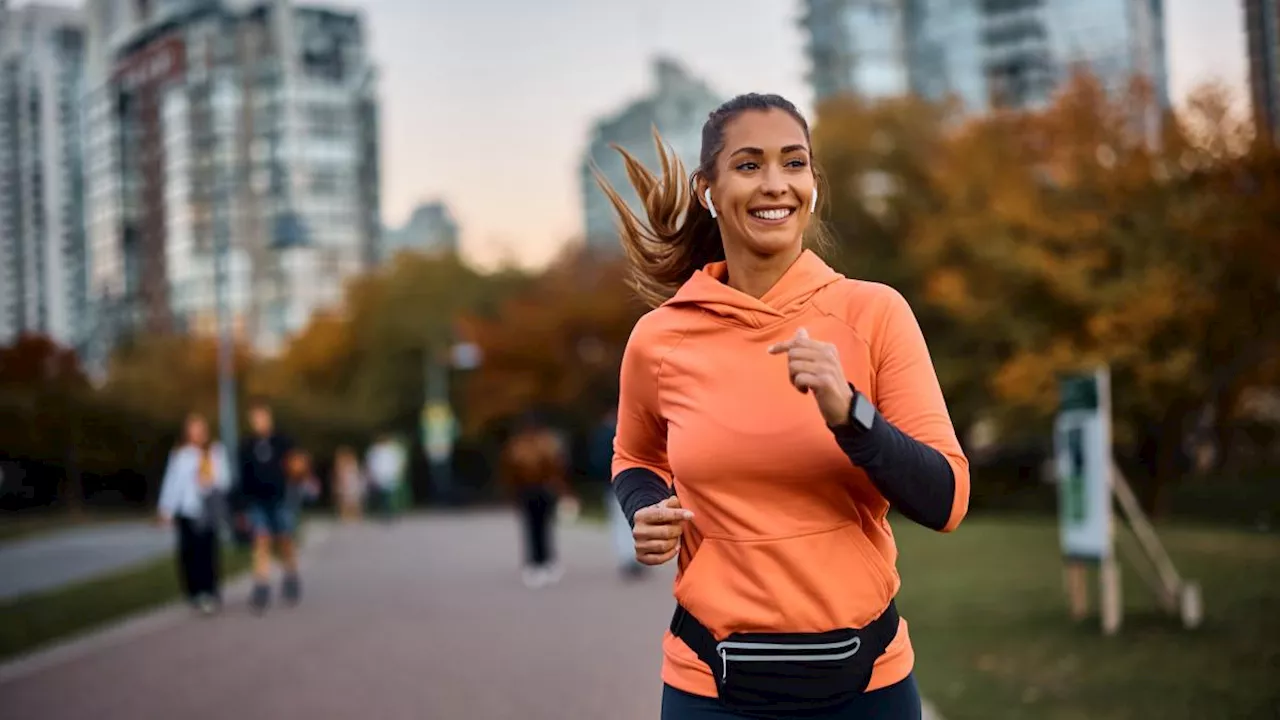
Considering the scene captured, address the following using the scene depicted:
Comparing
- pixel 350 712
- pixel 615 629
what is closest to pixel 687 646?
pixel 350 712

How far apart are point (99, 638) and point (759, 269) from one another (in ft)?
37.7

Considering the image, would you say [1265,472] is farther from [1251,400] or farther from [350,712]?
[350,712]

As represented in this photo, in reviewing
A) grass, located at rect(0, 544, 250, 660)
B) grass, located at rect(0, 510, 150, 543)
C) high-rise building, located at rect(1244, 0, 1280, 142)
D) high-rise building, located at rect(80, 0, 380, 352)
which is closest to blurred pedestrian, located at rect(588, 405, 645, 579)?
grass, located at rect(0, 544, 250, 660)

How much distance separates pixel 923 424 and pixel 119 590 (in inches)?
684

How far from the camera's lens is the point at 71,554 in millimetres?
26828

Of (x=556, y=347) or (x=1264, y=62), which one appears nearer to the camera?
(x=1264, y=62)

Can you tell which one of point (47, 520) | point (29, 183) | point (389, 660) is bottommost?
point (47, 520)

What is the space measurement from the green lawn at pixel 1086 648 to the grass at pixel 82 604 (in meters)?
7.49

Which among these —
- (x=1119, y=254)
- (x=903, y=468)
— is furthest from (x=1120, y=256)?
(x=903, y=468)

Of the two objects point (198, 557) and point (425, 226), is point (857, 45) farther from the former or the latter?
point (198, 557)

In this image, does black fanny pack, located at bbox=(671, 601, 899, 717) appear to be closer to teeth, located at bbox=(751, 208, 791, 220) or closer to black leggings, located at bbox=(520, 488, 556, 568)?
teeth, located at bbox=(751, 208, 791, 220)

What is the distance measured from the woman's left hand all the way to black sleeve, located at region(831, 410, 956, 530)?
0.15 feet

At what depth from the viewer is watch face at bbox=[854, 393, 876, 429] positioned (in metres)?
2.39

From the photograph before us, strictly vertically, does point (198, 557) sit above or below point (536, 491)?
below
